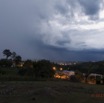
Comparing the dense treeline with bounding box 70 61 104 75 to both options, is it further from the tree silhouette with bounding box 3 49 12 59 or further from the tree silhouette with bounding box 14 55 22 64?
the tree silhouette with bounding box 3 49 12 59

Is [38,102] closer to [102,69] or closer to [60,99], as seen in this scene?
[60,99]

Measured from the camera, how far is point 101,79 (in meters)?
68.5

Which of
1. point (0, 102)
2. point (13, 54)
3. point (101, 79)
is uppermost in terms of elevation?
point (13, 54)

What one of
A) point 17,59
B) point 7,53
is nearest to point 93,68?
point 17,59

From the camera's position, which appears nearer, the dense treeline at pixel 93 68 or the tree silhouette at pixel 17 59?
the dense treeline at pixel 93 68

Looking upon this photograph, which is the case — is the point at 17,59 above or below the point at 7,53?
below

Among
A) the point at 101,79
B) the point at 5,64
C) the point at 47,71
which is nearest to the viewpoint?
the point at 101,79

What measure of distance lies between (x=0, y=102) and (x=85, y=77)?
172 feet

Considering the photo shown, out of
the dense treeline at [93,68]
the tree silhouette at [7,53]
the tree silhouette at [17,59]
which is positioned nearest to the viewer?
the dense treeline at [93,68]

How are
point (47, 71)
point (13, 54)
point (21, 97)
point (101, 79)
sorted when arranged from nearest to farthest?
point (21, 97) < point (101, 79) < point (47, 71) < point (13, 54)

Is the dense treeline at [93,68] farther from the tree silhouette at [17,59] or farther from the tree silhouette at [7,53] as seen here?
the tree silhouette at [7,53]

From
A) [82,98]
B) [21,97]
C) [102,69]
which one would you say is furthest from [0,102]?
[102,69]

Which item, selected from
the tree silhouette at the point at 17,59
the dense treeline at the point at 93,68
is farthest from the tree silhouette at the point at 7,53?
the dense treeline at the point at 93,68

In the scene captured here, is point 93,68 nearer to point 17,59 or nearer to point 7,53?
point 17,59
